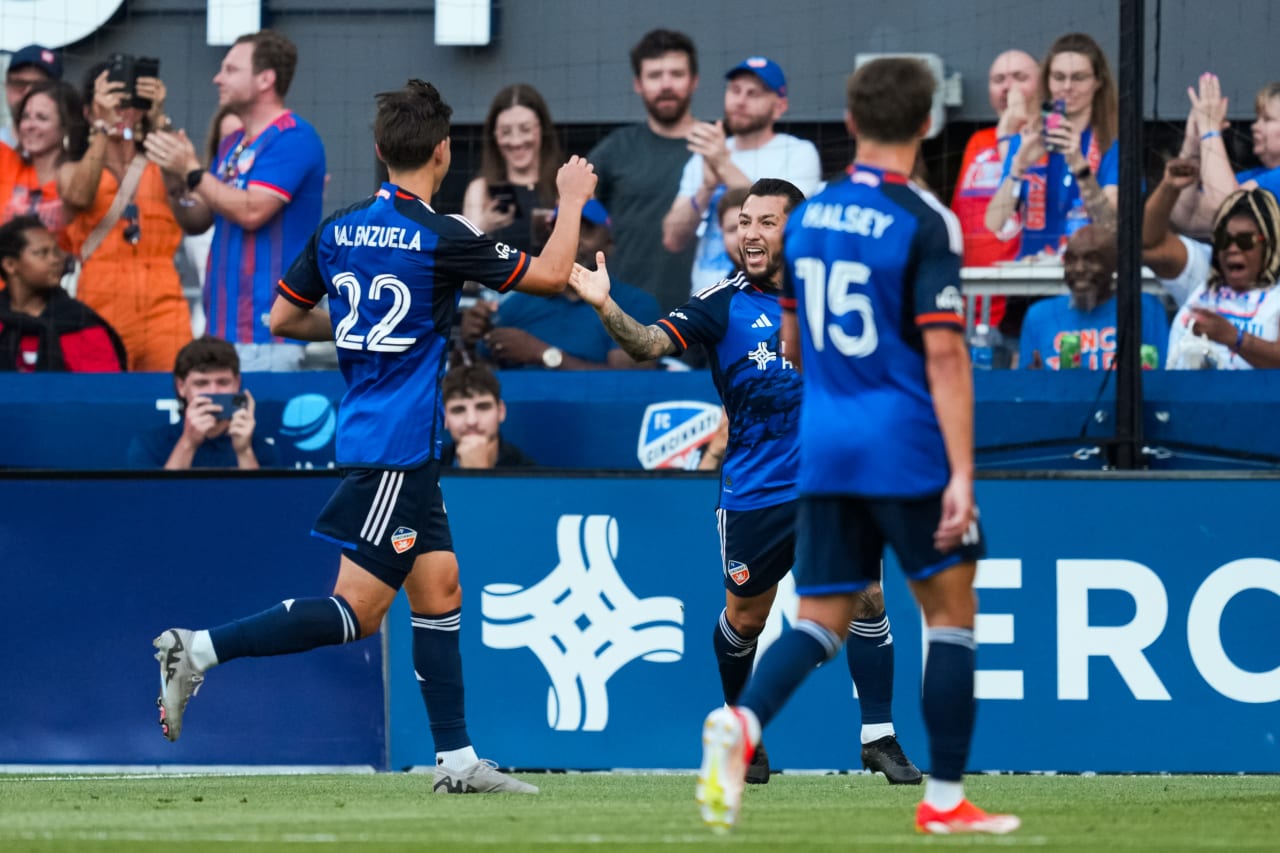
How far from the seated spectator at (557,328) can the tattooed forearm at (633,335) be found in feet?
11.5

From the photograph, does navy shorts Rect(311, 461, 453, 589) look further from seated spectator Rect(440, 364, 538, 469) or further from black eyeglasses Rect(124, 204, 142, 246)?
black eyeglasses Rect(124, 204, 142, 246)

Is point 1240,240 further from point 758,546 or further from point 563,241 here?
point 563,241

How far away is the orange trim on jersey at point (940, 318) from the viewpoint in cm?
472

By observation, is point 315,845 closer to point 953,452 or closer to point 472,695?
point 953,452

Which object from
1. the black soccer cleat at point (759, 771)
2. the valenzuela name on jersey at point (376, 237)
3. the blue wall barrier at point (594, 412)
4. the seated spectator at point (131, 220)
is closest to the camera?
the valenzuela name on jersey at point (376, 237)

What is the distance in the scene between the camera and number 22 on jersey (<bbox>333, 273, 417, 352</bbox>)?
6.29 meters

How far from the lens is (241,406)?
983 cm

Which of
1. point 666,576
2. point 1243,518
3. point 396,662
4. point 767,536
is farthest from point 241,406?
point 1243,518

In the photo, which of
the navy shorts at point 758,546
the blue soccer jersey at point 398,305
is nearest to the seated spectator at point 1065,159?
the navy shorts at point 758,546

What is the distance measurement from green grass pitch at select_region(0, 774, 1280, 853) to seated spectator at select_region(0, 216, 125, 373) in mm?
3233

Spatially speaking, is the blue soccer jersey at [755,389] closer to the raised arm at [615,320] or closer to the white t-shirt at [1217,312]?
the raised arm at [615,320]

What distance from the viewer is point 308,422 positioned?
997 centimetres

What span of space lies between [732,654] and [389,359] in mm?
1775

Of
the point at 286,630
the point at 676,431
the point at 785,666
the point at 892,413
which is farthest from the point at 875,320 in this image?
the point at 676,431
